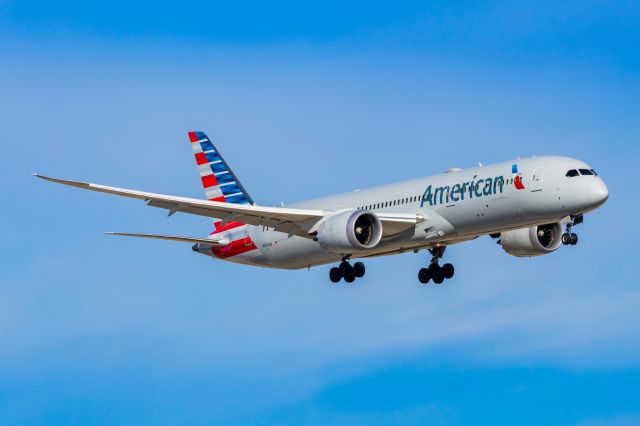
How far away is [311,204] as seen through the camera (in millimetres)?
67438

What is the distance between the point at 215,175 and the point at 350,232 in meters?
16.5

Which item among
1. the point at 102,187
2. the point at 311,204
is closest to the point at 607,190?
the point at 311,204

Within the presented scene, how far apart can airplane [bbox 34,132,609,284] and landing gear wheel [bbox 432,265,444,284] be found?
1.9 inches

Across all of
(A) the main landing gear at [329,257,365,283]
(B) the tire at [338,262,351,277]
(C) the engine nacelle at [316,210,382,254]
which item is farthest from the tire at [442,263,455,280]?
(C) the engine nacelle at [316,210,382,254]

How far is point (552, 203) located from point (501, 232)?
17.4ft

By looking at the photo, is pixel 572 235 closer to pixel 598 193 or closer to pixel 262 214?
pixel 598 193

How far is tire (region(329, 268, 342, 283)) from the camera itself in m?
64.4

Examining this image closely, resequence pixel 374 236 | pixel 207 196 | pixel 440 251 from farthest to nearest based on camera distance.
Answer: pixel 207 196, pixel 440 251, pixel 374 236

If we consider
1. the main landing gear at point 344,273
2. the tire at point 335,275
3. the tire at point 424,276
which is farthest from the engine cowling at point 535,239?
the tire at point 335,275

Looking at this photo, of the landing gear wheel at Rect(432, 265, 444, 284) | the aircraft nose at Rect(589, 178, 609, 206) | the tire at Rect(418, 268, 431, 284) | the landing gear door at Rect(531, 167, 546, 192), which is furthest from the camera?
the tire at Rect(418, 268, 431, 284)

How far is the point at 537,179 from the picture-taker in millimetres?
58500

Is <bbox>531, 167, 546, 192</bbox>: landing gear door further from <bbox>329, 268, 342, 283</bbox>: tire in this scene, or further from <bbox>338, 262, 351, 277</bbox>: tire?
<bbox>329, 268, 342, 283</bbox>: tire

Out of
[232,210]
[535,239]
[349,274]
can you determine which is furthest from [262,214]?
[535,239]

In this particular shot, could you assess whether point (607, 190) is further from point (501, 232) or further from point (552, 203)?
point (501, 232)
